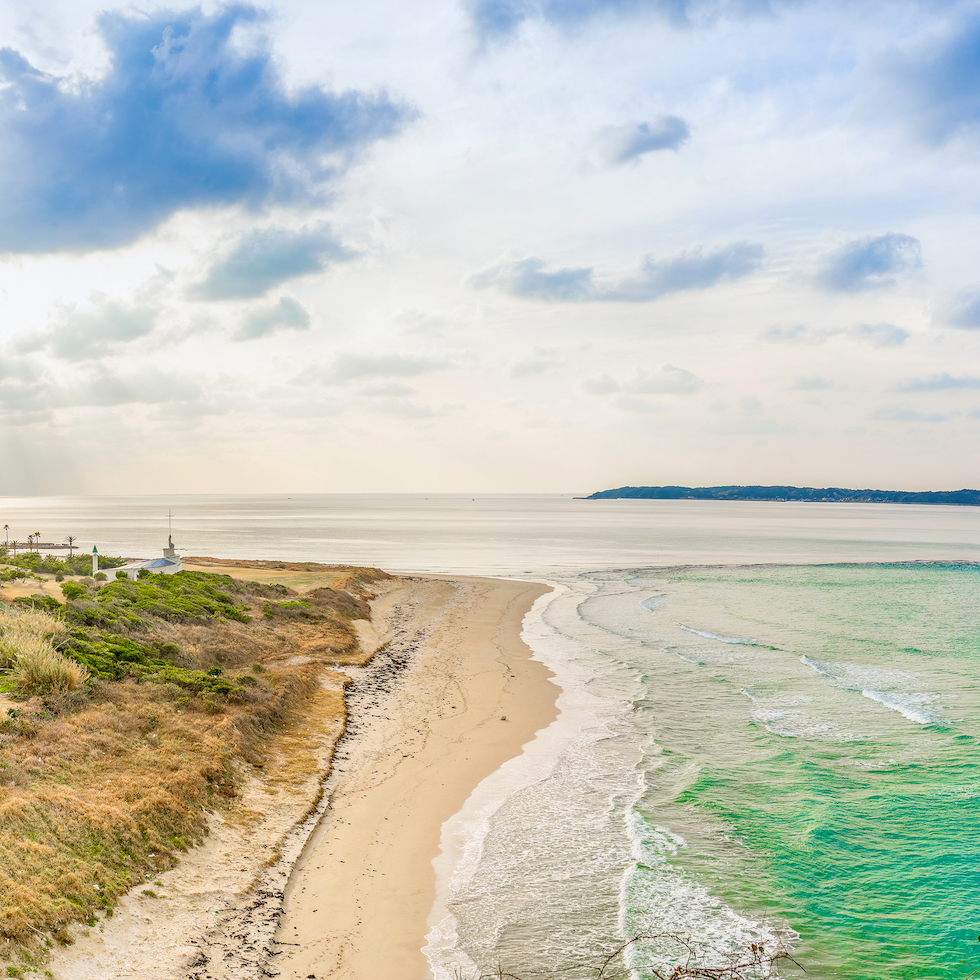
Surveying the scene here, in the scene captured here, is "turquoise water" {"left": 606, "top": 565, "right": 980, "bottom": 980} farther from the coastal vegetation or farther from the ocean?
the coastal vegetation

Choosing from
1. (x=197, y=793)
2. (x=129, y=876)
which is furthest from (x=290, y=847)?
(x=129, y=876)

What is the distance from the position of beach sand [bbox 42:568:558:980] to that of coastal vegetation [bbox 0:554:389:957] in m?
0.52

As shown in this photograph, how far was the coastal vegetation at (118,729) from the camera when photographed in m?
8.23

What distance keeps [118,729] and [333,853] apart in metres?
5.45

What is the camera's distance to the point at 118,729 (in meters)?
12.9

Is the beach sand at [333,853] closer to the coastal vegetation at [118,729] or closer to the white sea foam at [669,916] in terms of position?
the coastal vegetation at [118,729]

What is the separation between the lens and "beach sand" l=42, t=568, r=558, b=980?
7855 millimetres

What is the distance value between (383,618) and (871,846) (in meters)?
26.9

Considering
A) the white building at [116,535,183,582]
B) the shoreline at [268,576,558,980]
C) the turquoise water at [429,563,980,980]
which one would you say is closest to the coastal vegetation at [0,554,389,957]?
the shoreline at [268,576,558,980]

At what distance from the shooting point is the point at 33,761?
10.7 m

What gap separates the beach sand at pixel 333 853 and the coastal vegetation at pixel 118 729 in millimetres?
516

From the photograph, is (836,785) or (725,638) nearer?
(836,785)

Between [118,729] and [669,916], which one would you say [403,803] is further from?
[118,729]

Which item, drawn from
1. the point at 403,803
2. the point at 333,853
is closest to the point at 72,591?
the point at 403,803
